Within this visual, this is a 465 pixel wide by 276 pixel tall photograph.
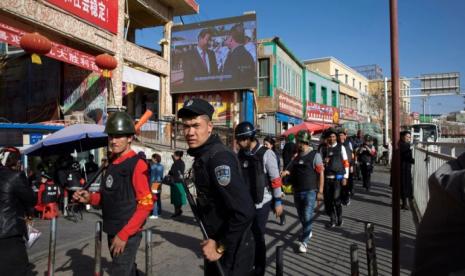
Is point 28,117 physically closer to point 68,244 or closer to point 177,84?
point 177,84

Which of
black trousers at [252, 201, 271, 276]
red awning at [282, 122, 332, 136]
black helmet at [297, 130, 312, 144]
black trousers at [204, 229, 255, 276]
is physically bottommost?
black trousers at [252, 201, 271, 276]

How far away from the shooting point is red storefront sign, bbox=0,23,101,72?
10.4 meters

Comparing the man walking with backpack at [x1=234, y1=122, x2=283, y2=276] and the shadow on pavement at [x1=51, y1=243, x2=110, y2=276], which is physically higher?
the man walking with backpack at [x1=234, y1=122, x2=283, y2=276]

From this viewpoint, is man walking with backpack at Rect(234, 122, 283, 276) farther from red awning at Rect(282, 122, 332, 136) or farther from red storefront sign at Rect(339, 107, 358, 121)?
red storefront sign at Rect(339, 107, 358, 121)

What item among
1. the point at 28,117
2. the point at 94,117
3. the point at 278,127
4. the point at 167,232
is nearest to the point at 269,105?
the point at 278,127

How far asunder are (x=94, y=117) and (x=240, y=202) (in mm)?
14057

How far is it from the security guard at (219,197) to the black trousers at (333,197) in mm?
5071

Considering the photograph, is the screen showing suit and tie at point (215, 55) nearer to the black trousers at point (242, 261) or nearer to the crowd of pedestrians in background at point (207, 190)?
the crowd of pedestrians in background at point (207, 190)

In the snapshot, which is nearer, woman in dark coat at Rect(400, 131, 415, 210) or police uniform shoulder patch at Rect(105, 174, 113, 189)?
police uniform shoulder patch at Rect(105, 174, 113, 189)

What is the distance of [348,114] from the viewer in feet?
126

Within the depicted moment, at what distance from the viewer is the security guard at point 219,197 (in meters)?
2.27

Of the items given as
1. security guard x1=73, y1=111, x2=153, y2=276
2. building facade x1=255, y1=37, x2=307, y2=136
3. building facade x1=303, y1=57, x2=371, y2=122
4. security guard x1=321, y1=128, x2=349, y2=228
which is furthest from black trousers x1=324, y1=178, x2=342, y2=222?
building facade x1=303, y1=57, x2=371, y2=122

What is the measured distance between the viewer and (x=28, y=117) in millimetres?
15914

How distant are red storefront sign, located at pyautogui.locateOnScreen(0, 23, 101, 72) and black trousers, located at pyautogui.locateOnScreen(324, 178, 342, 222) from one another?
378 inches
